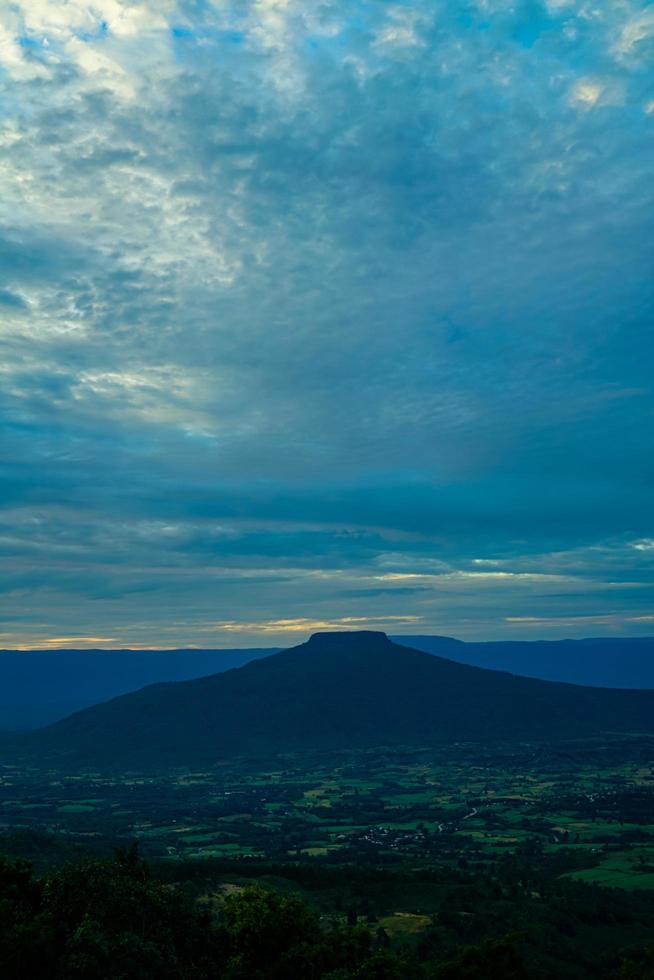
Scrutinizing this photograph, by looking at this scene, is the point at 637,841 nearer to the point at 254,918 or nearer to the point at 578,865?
the point at 578,865

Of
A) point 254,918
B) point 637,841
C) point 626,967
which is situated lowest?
point 637,841

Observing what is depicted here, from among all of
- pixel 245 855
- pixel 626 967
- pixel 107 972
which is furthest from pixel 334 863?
pixel 107 972

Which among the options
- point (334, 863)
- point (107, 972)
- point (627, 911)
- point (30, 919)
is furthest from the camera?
point (334, 863)

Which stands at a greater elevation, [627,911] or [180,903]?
[180,903]

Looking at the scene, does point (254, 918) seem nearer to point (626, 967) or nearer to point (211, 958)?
point (211, 958)

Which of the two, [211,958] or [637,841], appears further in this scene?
[637,841]

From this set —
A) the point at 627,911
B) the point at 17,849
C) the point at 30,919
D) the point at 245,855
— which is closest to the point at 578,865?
the point at 627,911

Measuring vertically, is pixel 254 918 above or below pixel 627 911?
above

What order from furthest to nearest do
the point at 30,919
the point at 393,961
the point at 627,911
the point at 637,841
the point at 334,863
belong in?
1. the point at 637,841
2. the point at 334,863
3. the point at 627,911
4. the point at 30,919
5. the point at 393,961

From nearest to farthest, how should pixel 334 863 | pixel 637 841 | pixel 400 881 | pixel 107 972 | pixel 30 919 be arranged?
pixel 107 972, pixel 30 919, pixel 400 881, pixel 334 863, pixel 637 841
